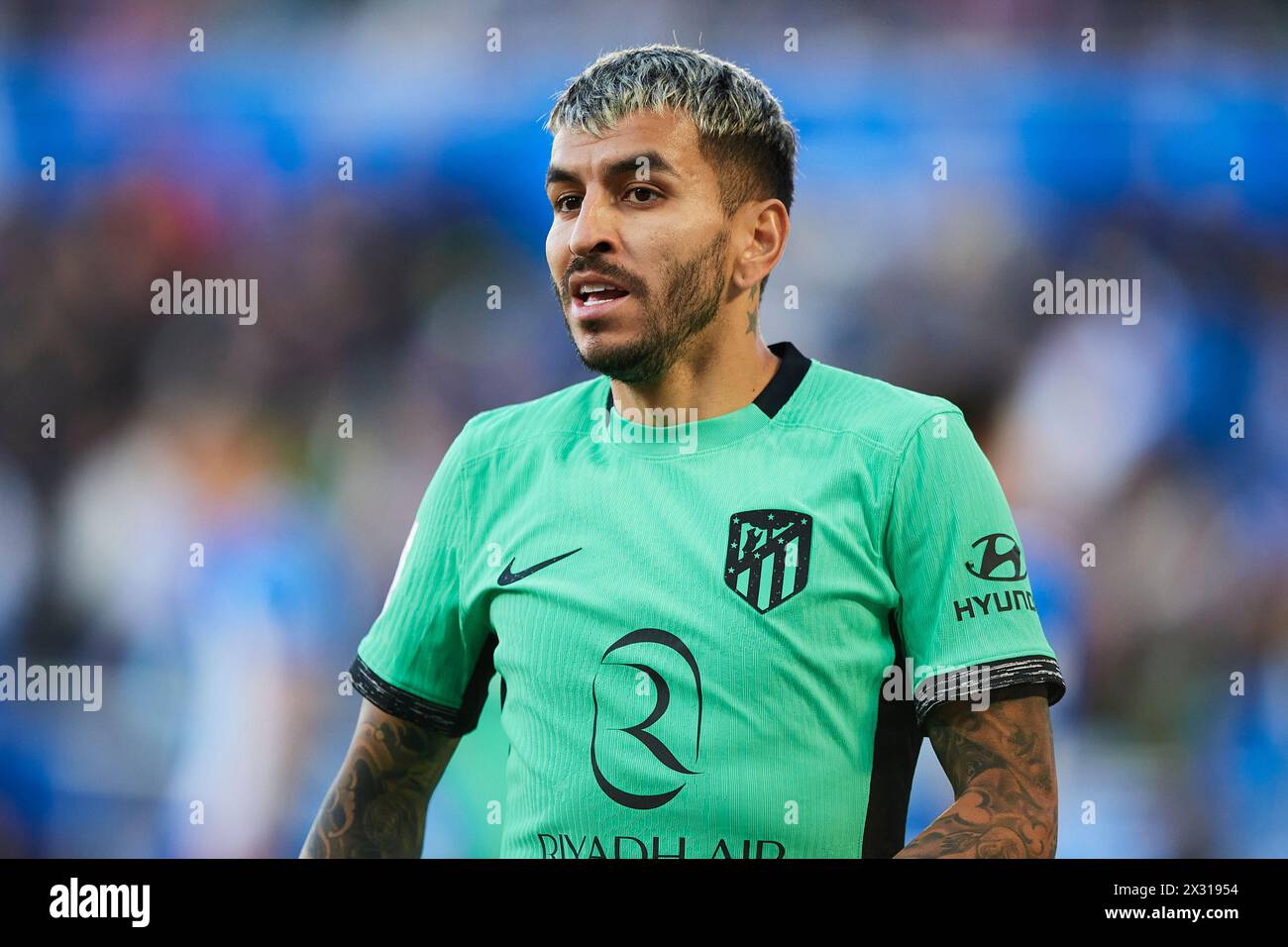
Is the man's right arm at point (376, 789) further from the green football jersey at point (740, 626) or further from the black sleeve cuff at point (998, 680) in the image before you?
the black sleeve cuff at point (998, 680)

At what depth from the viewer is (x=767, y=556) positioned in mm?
1983

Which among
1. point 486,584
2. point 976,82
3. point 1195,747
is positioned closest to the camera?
point 486,584

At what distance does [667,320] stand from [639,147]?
299 mm

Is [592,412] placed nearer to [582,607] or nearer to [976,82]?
[582,607]

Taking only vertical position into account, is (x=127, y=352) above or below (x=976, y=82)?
below

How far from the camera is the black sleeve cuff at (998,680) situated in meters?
1.85

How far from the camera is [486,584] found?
212cm

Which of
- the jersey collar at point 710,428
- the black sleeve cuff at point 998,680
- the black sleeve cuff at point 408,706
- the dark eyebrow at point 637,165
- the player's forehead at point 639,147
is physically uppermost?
the player's forehead at point 639,147

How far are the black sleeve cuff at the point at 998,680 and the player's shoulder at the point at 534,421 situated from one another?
0.77 meters

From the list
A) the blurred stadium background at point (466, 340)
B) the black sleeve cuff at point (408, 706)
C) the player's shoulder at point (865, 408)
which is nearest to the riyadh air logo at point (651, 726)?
the black sleeve cuff at point (408, 706)

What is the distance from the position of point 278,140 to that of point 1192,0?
8.53 ft

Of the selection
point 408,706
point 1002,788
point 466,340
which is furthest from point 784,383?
point 466,340

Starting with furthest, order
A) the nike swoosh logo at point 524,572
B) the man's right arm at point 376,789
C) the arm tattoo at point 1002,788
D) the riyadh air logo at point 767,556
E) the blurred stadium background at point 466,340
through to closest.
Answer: the blurred stadium background at point 466,340
the man's right arm at point 376,789
the nike swoosh logo at point 524,572
the riyadh air logo at point 767,556
the arm tattoo at point 1002,788

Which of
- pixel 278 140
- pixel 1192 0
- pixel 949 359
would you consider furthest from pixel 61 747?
pixel 1192 0
